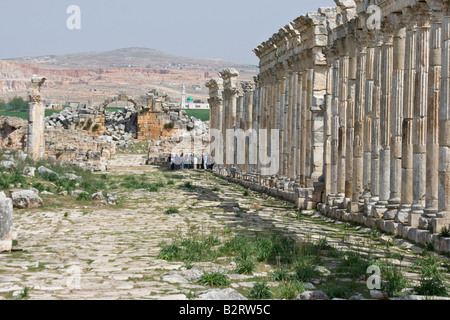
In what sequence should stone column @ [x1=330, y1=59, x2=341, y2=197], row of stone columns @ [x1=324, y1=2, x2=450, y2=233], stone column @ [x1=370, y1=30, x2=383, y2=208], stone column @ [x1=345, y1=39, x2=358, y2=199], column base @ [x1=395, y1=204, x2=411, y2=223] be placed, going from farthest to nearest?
stone column @ [x1=330, y1=59, x2=341, y2=197] → stone column @ [x1=345, y1=39, x2=358, y2=199] → stone column @ [x1=370, y1=30, x2=383, y2=208] → column base @ [x1=395, y1=204, x2=411, y2=223] → row of stone columns @ [x1=324, y1=2, x2=450, y2=233]

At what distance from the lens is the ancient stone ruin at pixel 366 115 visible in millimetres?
12688

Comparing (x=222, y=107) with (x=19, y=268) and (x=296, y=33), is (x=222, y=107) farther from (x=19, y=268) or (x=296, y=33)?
(x=19, y=268)

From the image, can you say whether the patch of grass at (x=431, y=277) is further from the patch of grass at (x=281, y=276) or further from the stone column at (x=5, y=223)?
the stone column at (x=5, y=223)

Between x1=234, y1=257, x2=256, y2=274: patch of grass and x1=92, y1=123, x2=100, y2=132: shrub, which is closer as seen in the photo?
x1=234, y1=257, x2=256, y2=274: patch of grass

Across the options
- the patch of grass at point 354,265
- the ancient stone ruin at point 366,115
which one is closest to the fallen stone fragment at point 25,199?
the ancient stone ruin at point 366,115

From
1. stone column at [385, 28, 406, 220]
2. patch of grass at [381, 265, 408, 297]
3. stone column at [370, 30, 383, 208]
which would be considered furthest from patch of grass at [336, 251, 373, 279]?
stone column at [370, 30, 383, 208]

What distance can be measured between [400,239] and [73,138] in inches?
1471

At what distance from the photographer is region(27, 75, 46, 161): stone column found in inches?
1389

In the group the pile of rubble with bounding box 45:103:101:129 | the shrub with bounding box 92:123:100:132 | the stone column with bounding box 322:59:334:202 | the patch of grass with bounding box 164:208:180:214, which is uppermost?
the pile of rubble with bounding box 45:103:101:129

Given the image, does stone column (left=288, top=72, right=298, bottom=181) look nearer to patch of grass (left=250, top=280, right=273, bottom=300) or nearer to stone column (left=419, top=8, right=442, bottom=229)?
stone column (left=419, top=8, right=442, bottom=229)

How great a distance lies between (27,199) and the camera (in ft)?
54.8

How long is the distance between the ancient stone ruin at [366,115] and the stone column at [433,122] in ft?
0.06

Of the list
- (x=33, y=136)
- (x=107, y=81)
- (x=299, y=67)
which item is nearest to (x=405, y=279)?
(x=299, y=67)

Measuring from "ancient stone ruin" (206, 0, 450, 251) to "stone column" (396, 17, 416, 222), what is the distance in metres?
0.02
